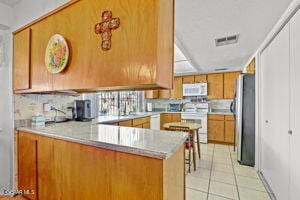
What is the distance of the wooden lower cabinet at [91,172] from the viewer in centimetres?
98

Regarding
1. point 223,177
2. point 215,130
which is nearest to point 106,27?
point 223,177

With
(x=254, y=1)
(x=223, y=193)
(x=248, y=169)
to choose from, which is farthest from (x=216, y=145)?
(x=254, y=1)

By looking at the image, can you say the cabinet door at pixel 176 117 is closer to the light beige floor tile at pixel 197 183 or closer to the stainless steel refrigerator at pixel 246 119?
the stainless steel refrigerator at pixel 246 119

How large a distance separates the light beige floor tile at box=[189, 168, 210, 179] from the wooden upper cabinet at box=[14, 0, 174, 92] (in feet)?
6.53

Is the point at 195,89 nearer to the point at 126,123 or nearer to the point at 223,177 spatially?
the point at 126,123

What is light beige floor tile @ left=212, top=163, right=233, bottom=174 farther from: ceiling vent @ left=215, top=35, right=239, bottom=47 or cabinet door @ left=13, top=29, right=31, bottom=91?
cabinet door @ left=13, top=29, right=31, bottom=91

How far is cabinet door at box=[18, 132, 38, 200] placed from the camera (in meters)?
1.73

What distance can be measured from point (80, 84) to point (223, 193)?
87.1 inches

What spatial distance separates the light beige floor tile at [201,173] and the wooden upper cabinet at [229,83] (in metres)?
2.69

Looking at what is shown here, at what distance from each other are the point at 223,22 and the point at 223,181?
2249mm

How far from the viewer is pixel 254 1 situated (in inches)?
58.5

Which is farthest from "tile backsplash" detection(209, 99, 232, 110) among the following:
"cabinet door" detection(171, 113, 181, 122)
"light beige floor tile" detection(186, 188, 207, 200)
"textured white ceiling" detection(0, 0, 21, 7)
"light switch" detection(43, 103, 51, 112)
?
"textured white ceiling" detection(0, 0, 21, 7)

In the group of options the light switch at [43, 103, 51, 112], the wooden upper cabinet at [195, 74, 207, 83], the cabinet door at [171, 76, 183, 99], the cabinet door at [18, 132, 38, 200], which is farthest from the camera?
the cabinet door at [171, 76, 183, 99]

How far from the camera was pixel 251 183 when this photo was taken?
2.30 m
